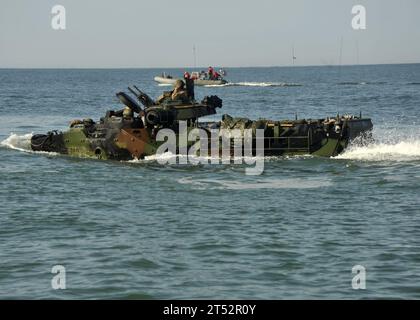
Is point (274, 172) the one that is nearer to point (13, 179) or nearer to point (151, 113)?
point (151, 113)

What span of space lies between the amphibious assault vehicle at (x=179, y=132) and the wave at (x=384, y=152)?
46 centimetres

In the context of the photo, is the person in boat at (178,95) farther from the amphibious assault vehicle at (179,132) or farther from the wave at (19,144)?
the wave at (19,144)

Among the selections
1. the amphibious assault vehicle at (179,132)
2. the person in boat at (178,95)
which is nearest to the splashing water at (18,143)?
the amphibious assault vehicle at (179,132)

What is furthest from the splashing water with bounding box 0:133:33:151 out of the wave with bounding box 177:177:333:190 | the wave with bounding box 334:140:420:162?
the wave with bounding box 334:140:420:162

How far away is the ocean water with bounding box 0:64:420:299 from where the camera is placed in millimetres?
15969

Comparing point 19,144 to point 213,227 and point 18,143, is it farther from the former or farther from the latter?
point 213,227

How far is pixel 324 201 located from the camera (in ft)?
78.2

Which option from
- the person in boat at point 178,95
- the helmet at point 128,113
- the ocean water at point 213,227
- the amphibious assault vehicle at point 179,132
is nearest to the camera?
the ocean water at point 213,227

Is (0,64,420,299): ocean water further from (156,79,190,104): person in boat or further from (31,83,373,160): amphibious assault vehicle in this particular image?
(156,79,190,104): person in boat

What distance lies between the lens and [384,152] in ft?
108

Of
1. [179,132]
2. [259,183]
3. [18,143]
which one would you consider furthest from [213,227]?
[18,143]

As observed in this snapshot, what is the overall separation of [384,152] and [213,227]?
46.6 feet

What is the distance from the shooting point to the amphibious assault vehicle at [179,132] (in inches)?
1232

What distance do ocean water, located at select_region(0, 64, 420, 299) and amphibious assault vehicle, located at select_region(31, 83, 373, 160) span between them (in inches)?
24.1
